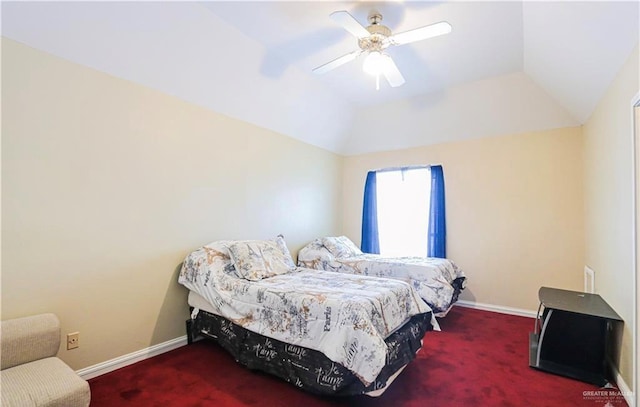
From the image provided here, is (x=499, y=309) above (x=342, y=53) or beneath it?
beneath

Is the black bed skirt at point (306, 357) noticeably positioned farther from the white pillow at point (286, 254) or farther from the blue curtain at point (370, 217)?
the blue curtain at point (370, 217)

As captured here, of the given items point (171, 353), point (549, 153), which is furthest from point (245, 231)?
point (549, 153)

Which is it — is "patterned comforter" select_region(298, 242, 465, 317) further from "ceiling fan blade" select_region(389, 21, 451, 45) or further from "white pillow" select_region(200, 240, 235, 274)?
"ceiling fan blade" select_region(389, 21, 451, 45)

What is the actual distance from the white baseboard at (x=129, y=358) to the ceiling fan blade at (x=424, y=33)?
3.17 meters

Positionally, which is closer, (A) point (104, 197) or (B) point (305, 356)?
(B) point (305, 356)

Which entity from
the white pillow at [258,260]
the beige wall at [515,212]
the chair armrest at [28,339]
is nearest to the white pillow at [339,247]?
the white pillow at [258,260]

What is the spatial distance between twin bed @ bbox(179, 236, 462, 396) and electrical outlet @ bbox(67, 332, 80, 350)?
2.65 feet

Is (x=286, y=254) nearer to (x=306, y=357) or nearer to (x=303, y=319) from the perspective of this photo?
(x=303, y=319)

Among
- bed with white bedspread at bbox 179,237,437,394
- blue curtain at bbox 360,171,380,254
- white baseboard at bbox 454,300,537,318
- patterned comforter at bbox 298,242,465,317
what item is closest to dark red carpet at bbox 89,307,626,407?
bed with white bedspread at bbox 179,237,437,394

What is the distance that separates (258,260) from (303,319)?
0.94 m

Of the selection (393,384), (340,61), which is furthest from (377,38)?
(393,384)

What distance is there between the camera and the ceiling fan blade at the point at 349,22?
77.9 inches

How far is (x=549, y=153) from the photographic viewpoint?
3736mm

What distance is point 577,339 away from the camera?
2350 mm
